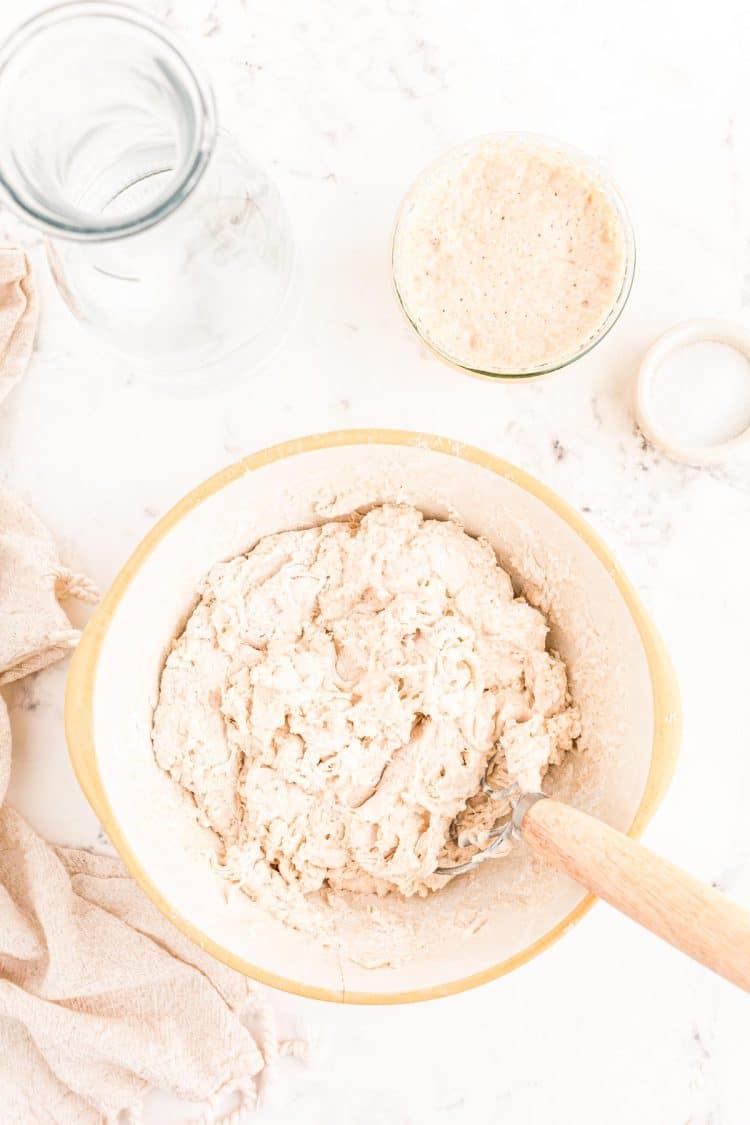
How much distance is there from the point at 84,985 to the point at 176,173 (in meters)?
1.10

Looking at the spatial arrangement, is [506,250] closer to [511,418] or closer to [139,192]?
[511,418]

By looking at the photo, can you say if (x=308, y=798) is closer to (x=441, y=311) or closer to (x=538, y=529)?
(x=538, y=529)

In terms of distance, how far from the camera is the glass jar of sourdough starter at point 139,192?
102 cm

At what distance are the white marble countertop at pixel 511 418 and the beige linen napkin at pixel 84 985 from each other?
6cm

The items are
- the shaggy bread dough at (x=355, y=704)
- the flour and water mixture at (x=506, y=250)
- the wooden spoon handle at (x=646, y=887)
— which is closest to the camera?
the wooden spoon handle at (x=646, y=887)

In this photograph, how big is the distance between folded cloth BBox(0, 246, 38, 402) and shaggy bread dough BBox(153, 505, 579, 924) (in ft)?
1.52

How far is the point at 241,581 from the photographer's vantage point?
53.4 inches

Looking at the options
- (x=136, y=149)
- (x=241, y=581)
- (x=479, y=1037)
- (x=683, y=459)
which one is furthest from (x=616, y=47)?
(x=479, y=1037)

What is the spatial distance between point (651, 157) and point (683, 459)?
452 millimetres

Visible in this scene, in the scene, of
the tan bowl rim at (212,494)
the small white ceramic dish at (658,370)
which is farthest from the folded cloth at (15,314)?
the small white ceramic dish at (658,370)

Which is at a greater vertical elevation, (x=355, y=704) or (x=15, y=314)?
(x=15, y=314)

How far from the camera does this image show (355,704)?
1302mm

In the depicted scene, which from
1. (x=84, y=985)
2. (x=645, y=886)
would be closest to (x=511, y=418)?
(x=645, y=886)

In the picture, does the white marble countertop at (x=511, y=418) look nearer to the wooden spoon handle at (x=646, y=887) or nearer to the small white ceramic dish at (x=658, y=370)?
the small white ceramic dish at (x=658, y=370)
